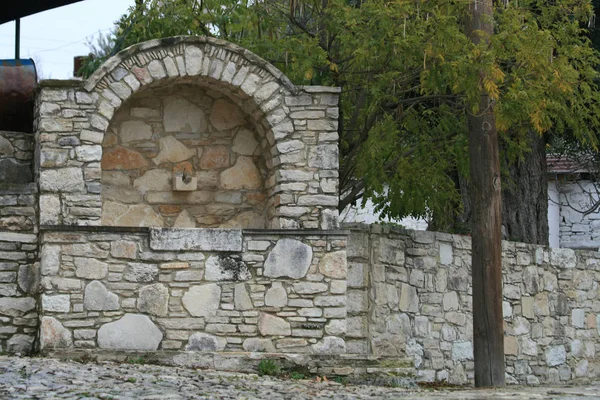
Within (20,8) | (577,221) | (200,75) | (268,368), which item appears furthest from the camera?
(577,221)

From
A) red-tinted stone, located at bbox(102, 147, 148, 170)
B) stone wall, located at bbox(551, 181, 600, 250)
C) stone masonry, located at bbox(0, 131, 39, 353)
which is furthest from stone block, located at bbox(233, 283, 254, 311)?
stone wall, located at bbox(551, 181, 600, 250)

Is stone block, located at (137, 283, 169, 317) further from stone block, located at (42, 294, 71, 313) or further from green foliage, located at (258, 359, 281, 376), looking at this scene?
green foliage, located at (258, 359, 281, 376)

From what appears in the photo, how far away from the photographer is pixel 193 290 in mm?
9875

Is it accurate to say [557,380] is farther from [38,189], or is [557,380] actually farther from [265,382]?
[38,189]

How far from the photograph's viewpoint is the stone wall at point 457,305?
1112 cm

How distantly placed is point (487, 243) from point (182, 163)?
3.04m

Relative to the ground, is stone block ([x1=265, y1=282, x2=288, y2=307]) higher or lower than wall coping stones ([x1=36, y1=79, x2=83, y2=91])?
lower

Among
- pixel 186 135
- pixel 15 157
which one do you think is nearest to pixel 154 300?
pixel 186 135

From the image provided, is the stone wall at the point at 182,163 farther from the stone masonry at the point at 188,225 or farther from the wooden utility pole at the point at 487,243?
the wooden utility pole at the point at 487,243

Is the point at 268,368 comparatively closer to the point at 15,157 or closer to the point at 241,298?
the point at 241,298

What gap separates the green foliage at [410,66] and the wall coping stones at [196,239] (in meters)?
1.76

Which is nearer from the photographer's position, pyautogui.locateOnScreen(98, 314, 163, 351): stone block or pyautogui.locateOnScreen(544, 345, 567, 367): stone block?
pyautogui.locateOnScreen(98, 314, 163, 351): stone block

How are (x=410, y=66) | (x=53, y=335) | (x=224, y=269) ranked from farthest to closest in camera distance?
(x=410, y=66), (x=224, y=269), (x=53, y=335)

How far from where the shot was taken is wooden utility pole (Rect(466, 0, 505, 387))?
10.4 metres
